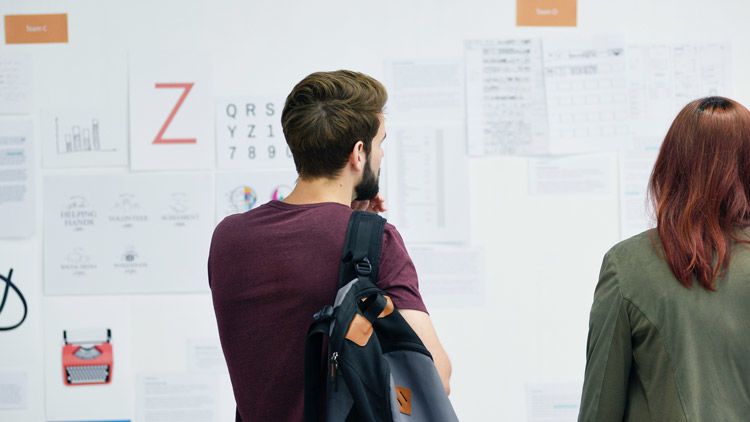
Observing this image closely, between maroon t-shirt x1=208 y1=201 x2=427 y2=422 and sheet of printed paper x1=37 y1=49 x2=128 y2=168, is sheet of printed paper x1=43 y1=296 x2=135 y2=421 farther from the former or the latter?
maroon t-shirt x1=208 y1=201 x2=427 y2=422

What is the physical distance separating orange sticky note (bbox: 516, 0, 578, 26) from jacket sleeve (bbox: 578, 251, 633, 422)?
1.13 meters

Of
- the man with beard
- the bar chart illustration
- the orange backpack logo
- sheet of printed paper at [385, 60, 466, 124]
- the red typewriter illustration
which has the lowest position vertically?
the red typewriter illustration

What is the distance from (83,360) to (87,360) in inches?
0.5

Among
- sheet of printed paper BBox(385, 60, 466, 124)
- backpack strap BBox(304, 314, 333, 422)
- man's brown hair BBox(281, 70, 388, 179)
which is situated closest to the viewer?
backpack strap BBox(304, 314, 333, 422)

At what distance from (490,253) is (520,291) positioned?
5.5 inches

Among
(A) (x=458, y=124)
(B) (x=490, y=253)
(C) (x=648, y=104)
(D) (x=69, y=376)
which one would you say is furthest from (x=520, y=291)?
(D) (x=69, y=376)

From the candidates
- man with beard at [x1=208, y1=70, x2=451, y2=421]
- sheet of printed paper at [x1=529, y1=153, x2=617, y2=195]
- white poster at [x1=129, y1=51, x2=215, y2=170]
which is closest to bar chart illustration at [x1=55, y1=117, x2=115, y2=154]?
white poster at [x1=129, y1=51, x2=215, y2=170]

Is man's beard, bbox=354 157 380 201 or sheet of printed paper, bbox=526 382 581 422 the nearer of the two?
man's beard, bbox=354 157 380 201

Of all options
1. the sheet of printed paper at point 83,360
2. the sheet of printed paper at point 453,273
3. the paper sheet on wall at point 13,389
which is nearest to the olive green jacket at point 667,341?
the sheet of printed paper at point 453,273

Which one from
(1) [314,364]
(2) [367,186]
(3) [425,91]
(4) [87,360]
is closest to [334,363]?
(1) [314,364]

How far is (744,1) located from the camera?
7.33ft

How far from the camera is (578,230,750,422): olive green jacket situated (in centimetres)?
117

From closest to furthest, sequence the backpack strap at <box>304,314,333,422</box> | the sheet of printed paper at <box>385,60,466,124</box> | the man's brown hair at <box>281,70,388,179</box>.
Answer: the backpack strap at <box>304,314,333,422</box> → the man's brown hair at <box>281,70,388,179</box> → the sheet of printed paper at <box>385,60,466,124</box>

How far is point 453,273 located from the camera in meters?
2.20
